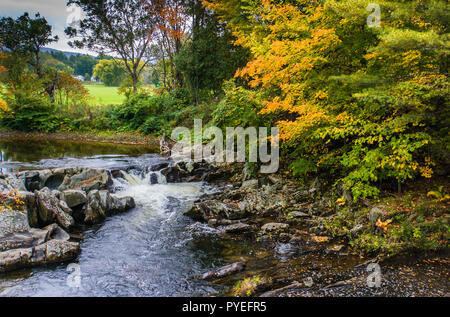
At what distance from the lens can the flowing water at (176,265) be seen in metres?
4.80

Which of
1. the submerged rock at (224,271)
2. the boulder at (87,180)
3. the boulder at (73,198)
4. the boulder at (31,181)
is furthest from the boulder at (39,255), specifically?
the boulder at (31,181)

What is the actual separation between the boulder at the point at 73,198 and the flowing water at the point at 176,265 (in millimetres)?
1075

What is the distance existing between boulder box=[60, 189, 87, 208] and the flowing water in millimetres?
1075

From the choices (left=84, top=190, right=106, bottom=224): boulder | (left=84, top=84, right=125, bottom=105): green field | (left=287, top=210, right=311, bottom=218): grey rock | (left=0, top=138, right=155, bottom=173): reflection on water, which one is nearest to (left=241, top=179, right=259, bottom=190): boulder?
(left=287, top=210, right=311, bottom=218): grey rock

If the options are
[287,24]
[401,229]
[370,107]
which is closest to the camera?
[401,229]

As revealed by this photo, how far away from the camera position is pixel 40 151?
17.4 metres

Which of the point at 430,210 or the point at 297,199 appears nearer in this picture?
the point at 430,210

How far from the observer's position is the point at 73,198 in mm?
8398

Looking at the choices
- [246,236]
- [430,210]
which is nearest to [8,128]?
[246,236]

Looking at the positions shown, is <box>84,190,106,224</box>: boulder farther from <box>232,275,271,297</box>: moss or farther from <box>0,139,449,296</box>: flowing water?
<box>232,275,271,297</box>: moss

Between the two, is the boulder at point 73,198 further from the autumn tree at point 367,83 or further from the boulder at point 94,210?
the autumn tree at point 367,83

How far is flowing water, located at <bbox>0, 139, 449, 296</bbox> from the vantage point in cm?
480
